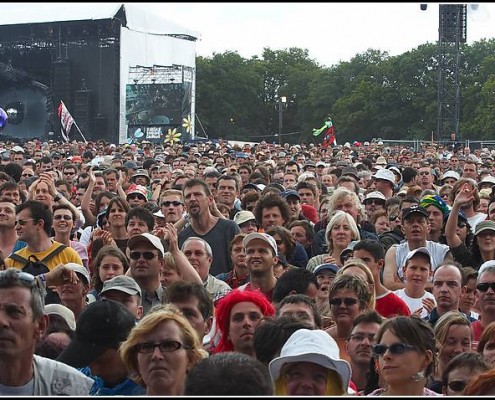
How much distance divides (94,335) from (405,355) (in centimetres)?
144

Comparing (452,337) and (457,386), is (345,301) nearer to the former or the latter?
(452,337)

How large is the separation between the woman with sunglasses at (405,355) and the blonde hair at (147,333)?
2.90 ft

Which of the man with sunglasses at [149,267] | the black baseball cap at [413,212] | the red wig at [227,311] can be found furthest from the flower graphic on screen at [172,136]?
the red wig at [227,311]

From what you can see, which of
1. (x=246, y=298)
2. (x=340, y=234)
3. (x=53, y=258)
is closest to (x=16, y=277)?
(x=246, y=298)

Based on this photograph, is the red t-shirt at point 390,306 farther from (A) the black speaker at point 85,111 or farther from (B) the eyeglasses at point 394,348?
(A) the black speaker at point 85,111

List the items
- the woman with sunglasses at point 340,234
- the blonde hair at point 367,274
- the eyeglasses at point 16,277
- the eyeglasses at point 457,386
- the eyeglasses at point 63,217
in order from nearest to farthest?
the eyeglasses at point 16,277 < the eyeglasses at point 457,386 < the blonde hair at point 367,274 < the woman with sunglasses at point 340,234 < the eyeglasses at point 63,217

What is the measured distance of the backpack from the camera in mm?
7637

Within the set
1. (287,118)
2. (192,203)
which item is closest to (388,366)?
(192,203)

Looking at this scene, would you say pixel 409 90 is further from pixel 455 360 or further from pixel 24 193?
pixel 455 360

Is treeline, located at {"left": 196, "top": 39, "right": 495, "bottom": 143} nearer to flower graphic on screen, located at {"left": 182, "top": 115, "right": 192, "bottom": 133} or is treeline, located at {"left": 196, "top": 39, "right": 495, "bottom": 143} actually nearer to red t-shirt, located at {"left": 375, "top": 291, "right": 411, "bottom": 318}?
flower graphic on screen, located at {"left": 182, "top": 115, "right": 192, "bottom": 133}

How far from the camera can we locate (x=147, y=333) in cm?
453

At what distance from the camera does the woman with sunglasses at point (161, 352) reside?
A: 14.5 feet

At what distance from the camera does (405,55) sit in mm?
90062

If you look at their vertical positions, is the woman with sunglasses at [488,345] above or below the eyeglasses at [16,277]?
below
